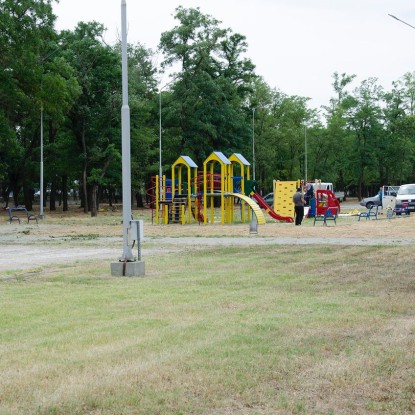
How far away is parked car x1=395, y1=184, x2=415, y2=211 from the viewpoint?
51125 millimetres

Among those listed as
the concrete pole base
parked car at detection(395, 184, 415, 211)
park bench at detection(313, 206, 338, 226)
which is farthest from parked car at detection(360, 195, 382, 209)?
the concrete pole base

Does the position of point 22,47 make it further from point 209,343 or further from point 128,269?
point 209,343

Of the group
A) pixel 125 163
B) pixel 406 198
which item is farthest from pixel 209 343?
pixel 406 198

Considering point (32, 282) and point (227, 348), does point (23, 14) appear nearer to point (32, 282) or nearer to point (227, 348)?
point (32, 282)

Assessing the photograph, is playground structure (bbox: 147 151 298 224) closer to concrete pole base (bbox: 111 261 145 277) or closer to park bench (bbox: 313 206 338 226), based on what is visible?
park bench (bbox: 313 206 338 226)

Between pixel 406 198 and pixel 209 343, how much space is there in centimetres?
4575

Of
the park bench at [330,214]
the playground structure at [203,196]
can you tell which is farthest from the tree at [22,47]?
the park bench at [330,214]

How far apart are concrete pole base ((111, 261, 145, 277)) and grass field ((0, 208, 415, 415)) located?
0.24 meters

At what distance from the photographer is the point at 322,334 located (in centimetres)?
861

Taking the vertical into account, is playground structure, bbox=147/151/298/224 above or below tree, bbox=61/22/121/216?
below

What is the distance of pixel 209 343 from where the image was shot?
8094mm

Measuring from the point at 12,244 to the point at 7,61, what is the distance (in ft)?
68.8

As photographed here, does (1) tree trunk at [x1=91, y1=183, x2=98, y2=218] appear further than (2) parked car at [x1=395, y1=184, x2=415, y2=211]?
Yes

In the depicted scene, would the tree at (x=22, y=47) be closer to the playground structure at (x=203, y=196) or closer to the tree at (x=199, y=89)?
the playground structure at (x=203, y=196)
